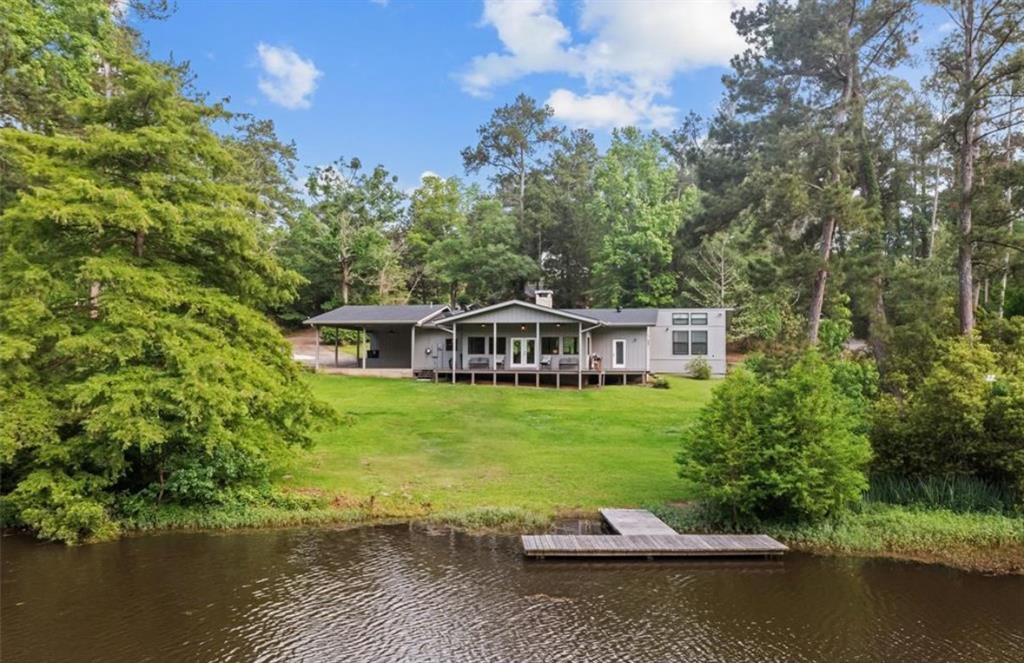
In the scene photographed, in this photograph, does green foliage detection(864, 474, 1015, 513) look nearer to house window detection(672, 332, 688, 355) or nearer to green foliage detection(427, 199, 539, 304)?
house window detection(672, 332, 688, 355)

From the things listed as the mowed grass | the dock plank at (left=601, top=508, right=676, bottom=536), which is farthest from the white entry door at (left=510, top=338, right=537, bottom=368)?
the dock plank at (left=601, top=508, right=676, bottom=536)

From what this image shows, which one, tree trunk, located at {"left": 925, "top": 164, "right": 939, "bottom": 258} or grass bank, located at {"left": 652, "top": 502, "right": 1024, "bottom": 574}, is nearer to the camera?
grass bank, located at {"left": 652, "top": 502, "right": 1024, "bottom": 574}

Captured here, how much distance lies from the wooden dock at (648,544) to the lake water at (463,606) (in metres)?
0.18

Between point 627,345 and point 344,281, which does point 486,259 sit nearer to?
point 344,281

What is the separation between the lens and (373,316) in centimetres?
3008

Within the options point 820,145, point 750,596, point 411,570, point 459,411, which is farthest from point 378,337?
point 750,596

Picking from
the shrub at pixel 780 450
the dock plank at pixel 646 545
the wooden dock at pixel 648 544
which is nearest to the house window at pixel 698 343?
the shrub at pixel 780 450

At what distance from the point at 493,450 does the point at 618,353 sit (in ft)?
47.5

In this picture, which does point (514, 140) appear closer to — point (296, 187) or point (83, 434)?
point (296, 187)

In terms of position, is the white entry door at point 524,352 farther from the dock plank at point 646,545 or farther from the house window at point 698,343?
the dock plank at point 646,545

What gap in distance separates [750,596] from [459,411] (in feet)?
44.9

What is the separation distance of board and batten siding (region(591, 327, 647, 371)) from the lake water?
1951 cm

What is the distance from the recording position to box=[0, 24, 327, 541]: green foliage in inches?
373

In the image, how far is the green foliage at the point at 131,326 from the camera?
9.48 metres
